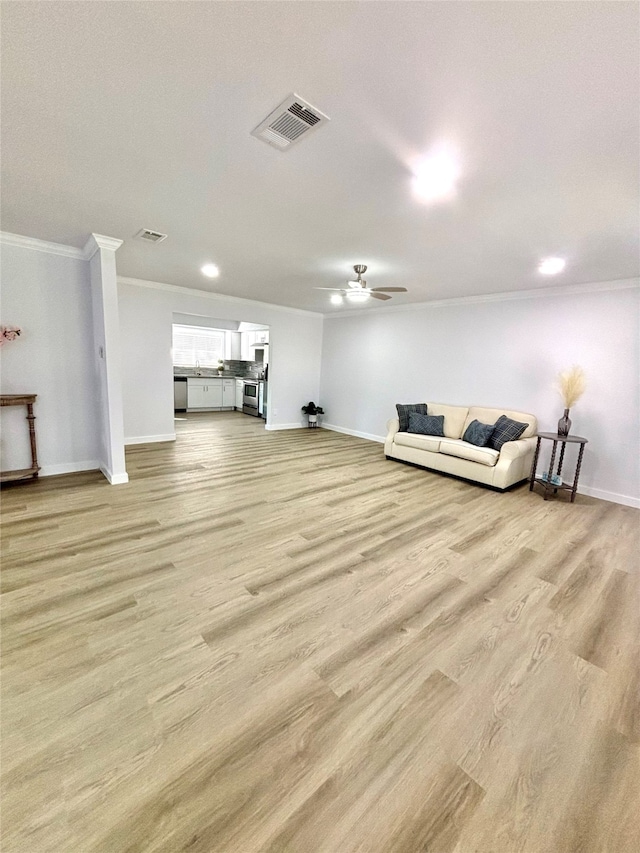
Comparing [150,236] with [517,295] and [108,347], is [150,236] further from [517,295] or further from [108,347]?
[517,295]

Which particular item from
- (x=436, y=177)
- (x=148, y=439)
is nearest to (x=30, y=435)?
(x=148, y=439)

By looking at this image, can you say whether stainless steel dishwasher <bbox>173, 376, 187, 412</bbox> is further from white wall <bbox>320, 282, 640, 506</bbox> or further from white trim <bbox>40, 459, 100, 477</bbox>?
white trim <bbox>40, 459, 100, 477</bbox>

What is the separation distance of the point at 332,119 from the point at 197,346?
29.8ft

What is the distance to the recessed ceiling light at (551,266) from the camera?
3387 millimetres

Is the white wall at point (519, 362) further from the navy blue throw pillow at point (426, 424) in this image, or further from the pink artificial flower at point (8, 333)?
the pink artificial flower at point (8, 333)

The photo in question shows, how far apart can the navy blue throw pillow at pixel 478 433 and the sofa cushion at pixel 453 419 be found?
0.32 m

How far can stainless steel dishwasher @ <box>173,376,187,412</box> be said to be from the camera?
891 centimetres

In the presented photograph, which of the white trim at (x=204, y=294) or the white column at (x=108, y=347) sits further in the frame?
the white trim at (x=204, y=294)

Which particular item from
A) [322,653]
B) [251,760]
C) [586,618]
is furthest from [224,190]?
[586,618]

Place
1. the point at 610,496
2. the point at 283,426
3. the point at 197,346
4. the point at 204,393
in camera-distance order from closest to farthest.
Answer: the point at 610,496 < the point at 283,426 < the point at 204,393 < the point at 197,346

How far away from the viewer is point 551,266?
3.56 metres

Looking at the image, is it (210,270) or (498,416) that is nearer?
(210,270)

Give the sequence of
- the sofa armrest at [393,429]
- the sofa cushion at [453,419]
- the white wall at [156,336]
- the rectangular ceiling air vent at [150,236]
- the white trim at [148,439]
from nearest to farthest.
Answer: the rectangular ceiling air vent at [150,236]
the sofa cushion at [453,419]
the white wall at [156,336]
the sofa armrest at [393,429]
the white trim at [148,439]

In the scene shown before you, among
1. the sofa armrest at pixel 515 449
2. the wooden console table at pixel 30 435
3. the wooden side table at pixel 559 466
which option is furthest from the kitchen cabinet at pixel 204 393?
the wooden side table at pixel 559 466
